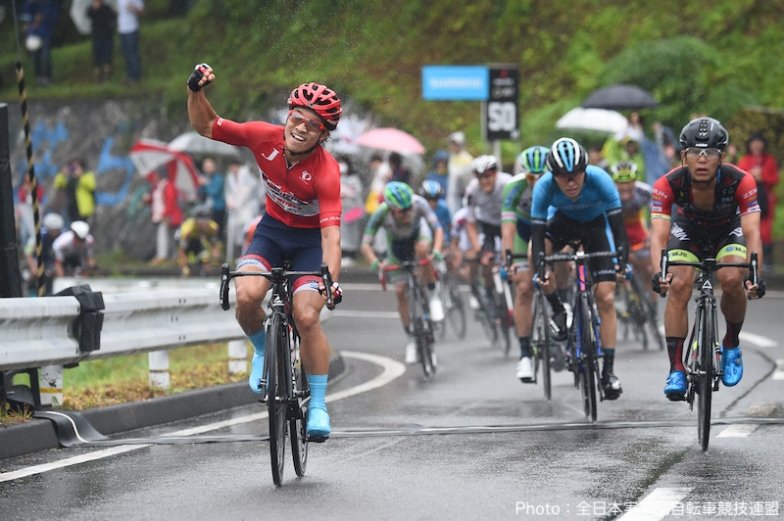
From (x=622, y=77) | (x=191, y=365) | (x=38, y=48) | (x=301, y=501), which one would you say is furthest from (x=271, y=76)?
(x=301, y=501)

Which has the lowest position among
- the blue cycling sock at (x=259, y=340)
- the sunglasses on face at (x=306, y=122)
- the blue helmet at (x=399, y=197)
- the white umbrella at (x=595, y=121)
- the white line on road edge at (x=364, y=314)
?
the white line on road edge at (x=364, y=314)

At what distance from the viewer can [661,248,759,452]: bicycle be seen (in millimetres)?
8102

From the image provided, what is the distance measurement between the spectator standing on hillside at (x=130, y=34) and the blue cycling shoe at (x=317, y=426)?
25798 millimetres

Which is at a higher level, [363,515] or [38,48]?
[38,48]

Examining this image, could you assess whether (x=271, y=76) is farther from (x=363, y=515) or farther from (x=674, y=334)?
(x=363, y=515)

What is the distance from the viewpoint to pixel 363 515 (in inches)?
255

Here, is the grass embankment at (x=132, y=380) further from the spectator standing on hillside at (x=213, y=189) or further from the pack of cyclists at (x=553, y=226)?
the spectator standing on hillside at (x=213, y=189)

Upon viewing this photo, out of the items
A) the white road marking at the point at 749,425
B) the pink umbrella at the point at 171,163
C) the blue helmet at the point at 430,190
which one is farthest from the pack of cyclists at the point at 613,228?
the pink umbrella at the point at 171,163

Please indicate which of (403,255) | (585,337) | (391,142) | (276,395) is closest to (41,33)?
(391,142)

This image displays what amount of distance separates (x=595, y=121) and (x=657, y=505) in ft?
56.6

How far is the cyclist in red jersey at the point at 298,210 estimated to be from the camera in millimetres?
7609

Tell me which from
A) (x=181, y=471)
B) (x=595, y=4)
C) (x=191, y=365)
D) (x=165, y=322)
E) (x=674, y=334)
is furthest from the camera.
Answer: (x=595, y=4)

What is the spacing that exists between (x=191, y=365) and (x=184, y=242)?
1151 centimetres

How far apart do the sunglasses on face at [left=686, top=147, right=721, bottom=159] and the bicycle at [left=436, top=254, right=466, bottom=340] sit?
826 centimetres
